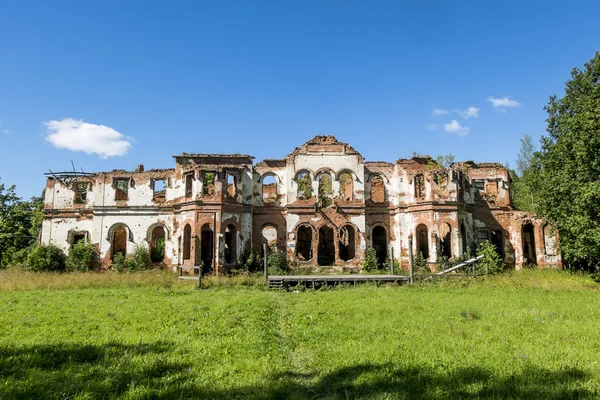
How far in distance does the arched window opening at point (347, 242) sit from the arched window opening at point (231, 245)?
25.7 feet

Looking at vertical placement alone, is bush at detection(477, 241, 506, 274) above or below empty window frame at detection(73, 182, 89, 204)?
below

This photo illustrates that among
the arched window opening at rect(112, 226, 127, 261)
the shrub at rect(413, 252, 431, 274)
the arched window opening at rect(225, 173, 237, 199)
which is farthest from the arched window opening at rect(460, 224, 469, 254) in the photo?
the arched window opening at rect(112, 226, 127, 261)

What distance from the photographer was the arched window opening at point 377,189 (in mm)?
28589

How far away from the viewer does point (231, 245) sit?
2583cm

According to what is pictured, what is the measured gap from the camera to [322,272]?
24.7 m

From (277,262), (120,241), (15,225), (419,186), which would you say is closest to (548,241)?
(419,186)

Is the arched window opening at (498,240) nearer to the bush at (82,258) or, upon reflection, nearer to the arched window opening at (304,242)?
the arched window opening at (304,242)

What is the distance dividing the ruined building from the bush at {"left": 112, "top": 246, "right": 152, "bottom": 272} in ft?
3.57

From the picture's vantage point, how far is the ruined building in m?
24.8

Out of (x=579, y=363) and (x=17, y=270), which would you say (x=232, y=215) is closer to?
(x=17, y=270)

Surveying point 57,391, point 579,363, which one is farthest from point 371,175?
point 57,391

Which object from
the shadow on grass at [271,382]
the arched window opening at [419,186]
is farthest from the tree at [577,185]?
the shadow on grass at [271,382]

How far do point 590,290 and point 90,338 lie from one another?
60.0 ft

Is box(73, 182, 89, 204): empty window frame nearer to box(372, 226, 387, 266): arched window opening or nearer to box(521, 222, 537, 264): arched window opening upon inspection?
box(372, 226, 387, 266): arched window opening
